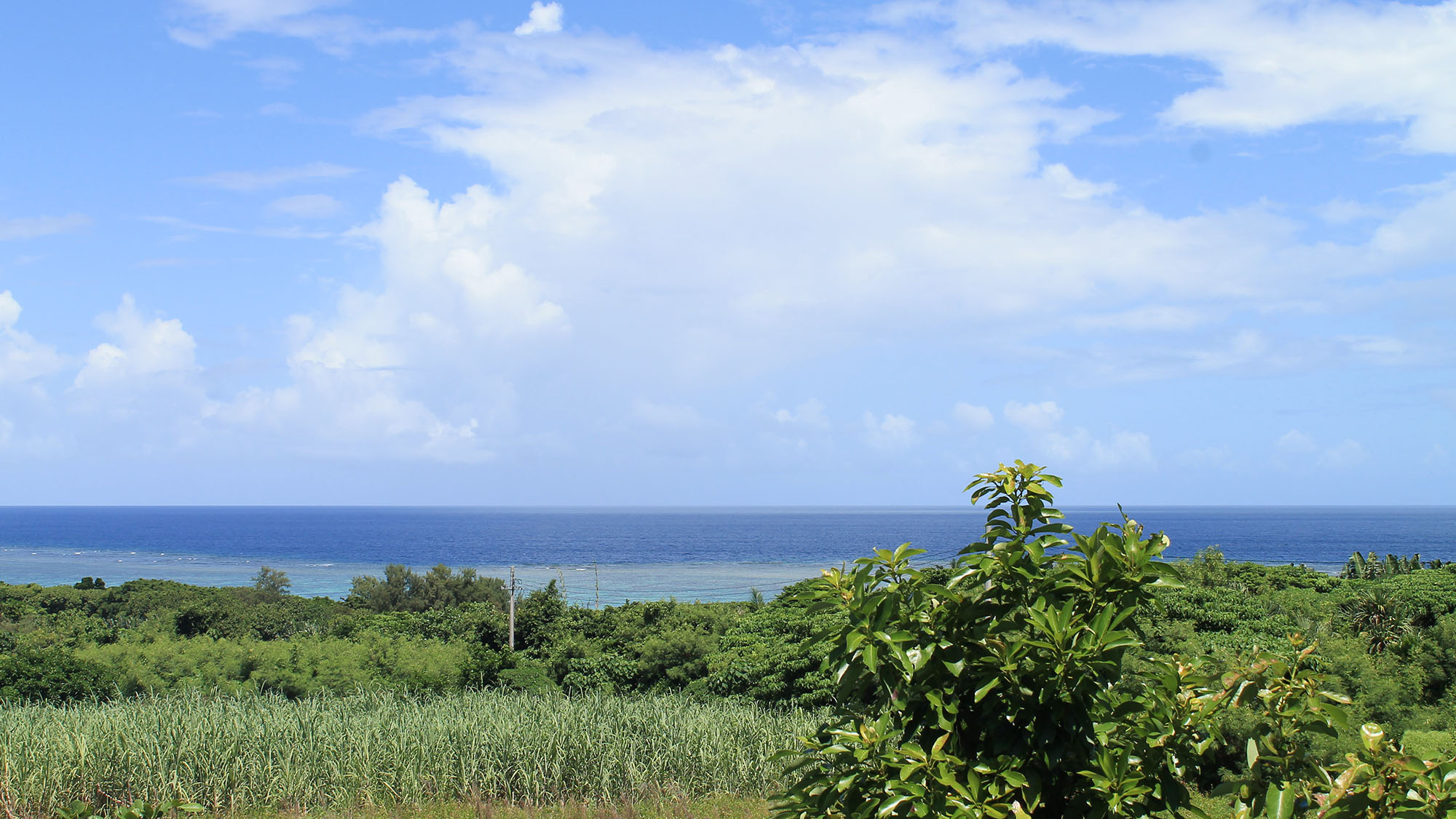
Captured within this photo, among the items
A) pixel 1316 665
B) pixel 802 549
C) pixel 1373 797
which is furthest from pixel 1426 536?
pixel 1373 797

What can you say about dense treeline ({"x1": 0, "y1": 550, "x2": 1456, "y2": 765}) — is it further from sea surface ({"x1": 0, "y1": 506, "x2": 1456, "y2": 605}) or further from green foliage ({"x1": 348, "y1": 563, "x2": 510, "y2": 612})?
sea surface ({"x1": 0, "y1": 506, "x2": 1456, "y2": 605})

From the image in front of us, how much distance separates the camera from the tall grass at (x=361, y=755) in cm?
770

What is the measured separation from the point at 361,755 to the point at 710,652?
790 cm

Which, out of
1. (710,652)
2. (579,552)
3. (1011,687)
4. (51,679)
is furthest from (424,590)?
(579,552)

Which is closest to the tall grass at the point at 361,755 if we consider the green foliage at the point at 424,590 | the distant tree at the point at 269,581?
the green foliage at the point at 424,590

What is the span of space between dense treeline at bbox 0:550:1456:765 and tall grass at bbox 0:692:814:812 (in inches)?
90.6

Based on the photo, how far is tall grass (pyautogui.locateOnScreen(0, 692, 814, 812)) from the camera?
303 inches

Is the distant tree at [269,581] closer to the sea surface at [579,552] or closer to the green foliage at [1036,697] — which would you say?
the sea surface at [579,552]

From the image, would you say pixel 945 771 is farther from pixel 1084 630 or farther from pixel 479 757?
pixel 479 757

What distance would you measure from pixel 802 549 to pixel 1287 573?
11142 centimetres

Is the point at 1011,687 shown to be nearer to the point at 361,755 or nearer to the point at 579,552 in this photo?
the point at 361,755

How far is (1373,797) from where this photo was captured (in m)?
2.01

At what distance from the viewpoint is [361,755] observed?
8148 mm

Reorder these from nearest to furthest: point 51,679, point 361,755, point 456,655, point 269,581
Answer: point 361,755, point 51,679, point 456,655, point 269,581
